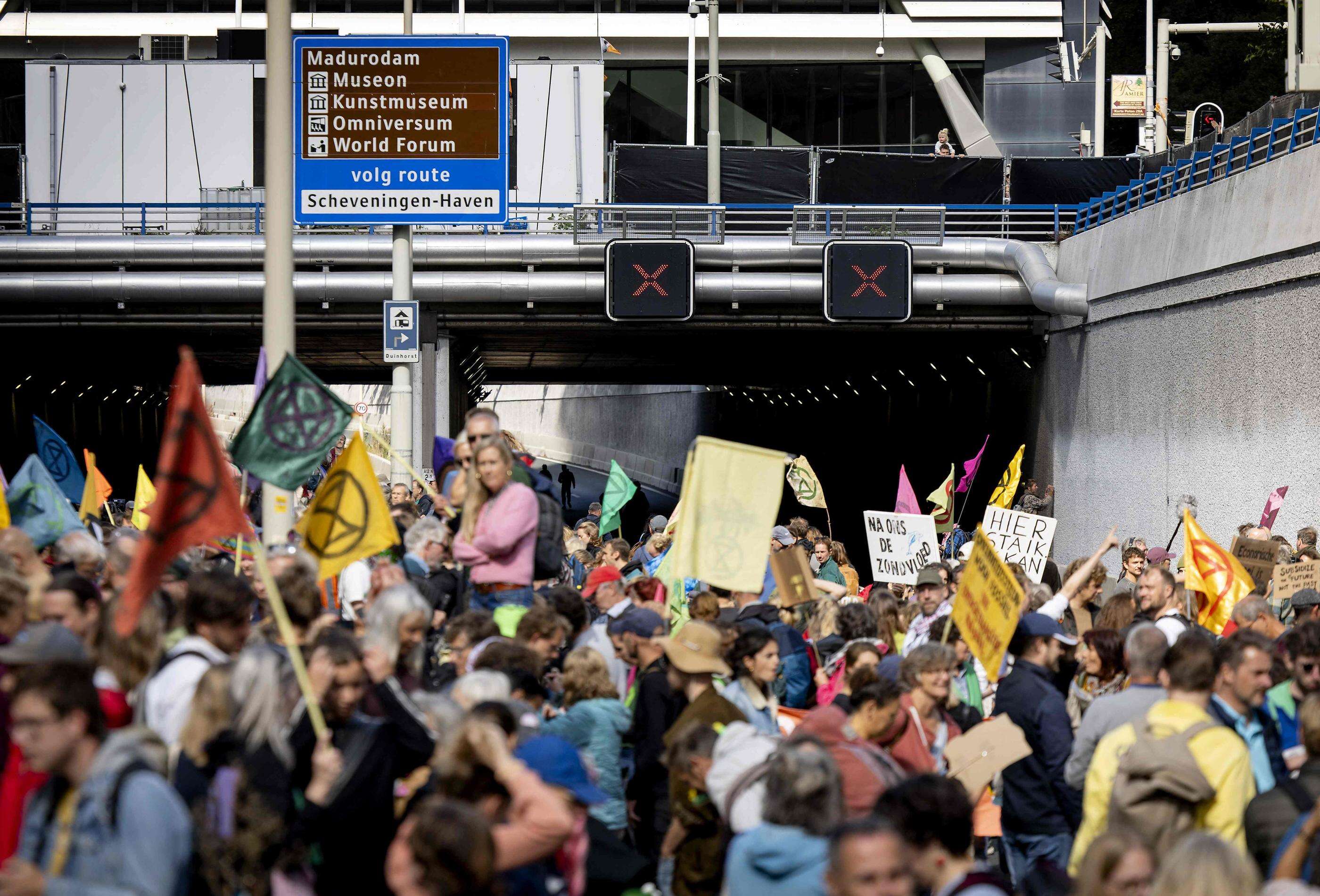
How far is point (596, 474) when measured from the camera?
82.0 meters

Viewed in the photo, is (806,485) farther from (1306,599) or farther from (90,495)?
(1306,599)

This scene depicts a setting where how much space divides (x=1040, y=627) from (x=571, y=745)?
307 centimetres

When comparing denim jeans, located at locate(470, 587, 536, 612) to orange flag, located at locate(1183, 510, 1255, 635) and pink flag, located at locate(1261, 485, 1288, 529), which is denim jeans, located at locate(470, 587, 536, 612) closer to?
orange flag, located at locate(1183, 510, 1255, 635)

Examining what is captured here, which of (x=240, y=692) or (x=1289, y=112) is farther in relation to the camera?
(x=1289, y=112)

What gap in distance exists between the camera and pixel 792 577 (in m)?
11.2

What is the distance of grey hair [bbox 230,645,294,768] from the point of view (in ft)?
16.8

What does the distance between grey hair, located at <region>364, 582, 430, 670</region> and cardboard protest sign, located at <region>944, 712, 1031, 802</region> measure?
2.36 meters

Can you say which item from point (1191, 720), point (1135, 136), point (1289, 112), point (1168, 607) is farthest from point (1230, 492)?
point (1135, 136)

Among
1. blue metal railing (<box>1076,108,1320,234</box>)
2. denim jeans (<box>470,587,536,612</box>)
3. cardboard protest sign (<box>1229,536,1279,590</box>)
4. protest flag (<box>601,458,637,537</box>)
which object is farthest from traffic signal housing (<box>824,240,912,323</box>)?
denim jeans (<box>470,587,536,612</box>)

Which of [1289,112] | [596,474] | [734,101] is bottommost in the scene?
[596,474]

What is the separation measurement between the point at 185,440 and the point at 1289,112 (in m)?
18.9

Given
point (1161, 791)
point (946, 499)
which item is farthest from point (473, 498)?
point (946, 499)

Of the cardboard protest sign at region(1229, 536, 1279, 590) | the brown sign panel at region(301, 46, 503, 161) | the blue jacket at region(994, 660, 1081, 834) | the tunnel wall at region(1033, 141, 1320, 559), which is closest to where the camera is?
the blue jacket at region(994, 660, 1081, 834)

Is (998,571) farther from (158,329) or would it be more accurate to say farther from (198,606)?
(158,329)
